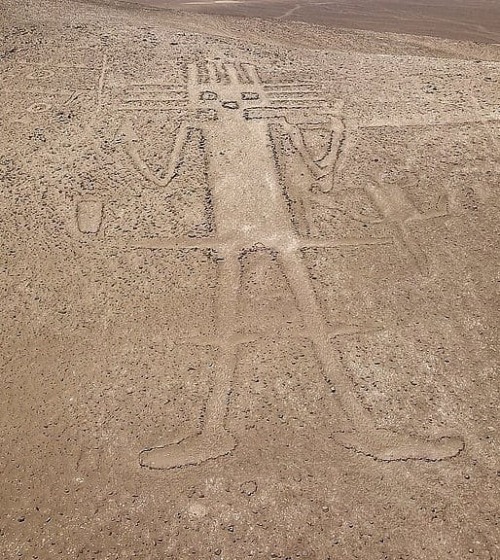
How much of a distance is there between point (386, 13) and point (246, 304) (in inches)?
543

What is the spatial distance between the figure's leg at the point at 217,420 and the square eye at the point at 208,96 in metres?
5.59

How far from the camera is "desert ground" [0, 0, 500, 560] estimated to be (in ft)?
21.5

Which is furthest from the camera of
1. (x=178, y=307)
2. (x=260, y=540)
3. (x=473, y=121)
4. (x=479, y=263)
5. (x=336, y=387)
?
Result: (x=473, y=121)

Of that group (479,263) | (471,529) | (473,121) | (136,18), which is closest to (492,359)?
(479,263)

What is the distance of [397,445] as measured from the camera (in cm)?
710

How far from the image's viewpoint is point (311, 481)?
22.2 ft

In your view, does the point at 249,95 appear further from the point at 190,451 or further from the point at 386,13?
the point at 190,451

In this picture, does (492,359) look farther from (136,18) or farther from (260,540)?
(136,18)

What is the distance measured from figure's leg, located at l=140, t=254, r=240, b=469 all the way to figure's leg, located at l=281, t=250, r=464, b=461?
119 cm

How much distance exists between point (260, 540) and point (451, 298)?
4.81m

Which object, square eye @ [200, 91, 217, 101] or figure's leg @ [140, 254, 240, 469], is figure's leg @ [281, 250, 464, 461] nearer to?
figure's leg @ [140, 254, 240, 469]

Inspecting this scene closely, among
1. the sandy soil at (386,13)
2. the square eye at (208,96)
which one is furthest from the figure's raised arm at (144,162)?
the sandy soil at (386,13)

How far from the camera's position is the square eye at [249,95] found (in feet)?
40.9

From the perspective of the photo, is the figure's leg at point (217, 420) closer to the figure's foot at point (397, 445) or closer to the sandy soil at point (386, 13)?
the figure's foot at point (397, 445)
